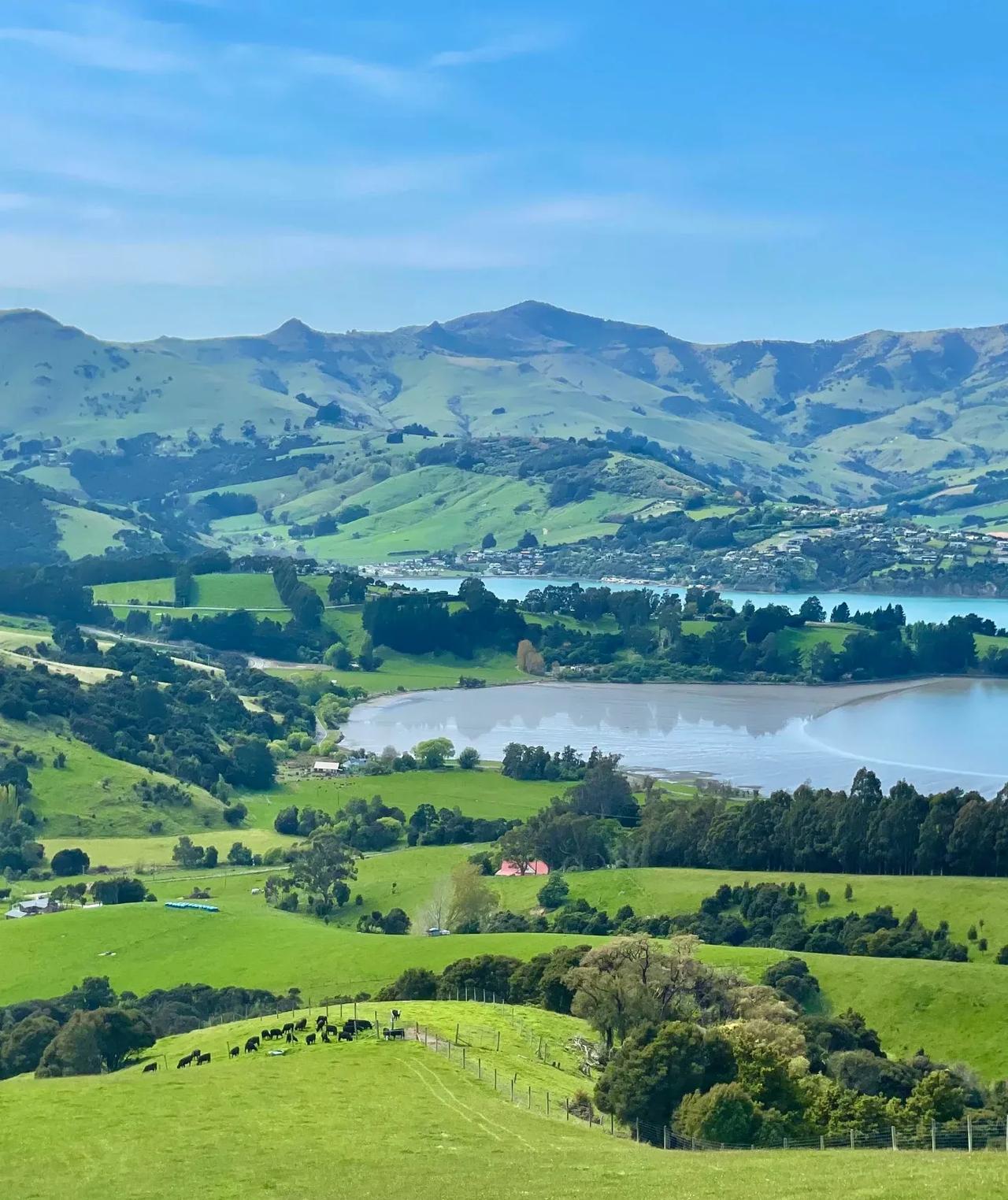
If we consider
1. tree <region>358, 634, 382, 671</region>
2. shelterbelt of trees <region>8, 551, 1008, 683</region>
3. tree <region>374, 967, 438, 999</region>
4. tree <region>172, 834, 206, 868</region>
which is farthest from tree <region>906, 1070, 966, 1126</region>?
tree <region>358, 634, 382, 671</region>

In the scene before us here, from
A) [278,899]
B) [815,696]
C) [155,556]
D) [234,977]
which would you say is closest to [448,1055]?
[234,977]

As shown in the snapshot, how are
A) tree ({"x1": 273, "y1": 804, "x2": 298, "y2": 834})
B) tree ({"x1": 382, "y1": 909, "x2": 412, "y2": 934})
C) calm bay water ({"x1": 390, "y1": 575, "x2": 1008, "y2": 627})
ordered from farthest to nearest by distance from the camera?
1. calm bay water ({"x1": 390, "y1": 575, "x2": 1008, "y2": 627})
2. tree ({"x1": 273, "y1": 804, "x2": 298, "y2": 834})
3. tree ({"x1": 382, "y1": 909, "x2": 412, "y2": 934})

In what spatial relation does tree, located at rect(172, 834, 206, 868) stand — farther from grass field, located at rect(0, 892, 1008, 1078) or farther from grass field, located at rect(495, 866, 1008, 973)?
grass field, located at rect(495, 866, 1008, 973)

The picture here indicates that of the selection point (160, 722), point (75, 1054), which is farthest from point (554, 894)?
point (160, 722)

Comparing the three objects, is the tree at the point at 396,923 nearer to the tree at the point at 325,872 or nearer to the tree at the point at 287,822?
the tree at the point at 325,872

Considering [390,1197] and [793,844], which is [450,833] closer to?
[793,844]

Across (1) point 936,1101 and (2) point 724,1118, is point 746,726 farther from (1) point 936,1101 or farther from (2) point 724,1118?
(2) point 724,1118

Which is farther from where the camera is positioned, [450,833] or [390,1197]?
[450,833]
